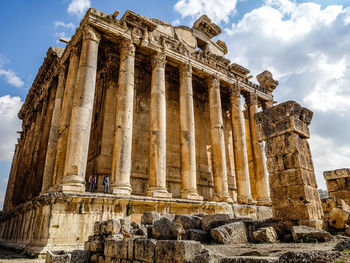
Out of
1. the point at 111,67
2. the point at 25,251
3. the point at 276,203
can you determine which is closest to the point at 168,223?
the point at 276,203

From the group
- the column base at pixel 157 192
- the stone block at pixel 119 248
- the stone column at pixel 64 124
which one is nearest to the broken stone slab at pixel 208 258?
the stone block at pixel 119 248

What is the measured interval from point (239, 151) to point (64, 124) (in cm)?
1032

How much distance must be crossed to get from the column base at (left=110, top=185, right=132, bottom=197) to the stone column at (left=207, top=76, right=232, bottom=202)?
18.6ft

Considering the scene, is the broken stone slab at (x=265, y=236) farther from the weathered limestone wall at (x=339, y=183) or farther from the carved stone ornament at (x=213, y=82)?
the carved stone ornament at (x=213, y=82)

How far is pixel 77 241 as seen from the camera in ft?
30.0

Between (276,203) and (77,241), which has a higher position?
(276,203)

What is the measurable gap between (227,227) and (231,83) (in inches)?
536

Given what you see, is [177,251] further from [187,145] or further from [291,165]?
[187,145]

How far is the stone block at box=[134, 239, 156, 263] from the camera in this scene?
4.68 m

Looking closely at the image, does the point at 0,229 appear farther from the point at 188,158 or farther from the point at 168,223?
the point at 168,223

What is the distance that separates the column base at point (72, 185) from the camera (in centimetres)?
975

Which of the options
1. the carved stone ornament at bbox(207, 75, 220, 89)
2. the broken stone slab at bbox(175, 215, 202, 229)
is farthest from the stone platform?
the carved stone ornament at bbox(207, 75, 220, 89)

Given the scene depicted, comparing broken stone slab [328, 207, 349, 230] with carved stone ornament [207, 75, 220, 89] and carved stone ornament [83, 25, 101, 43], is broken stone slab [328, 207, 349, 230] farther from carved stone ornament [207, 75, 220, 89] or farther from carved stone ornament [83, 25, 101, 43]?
carved stone ornament [83, 25, 101, 43]

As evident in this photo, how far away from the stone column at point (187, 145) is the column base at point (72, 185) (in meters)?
5.12
